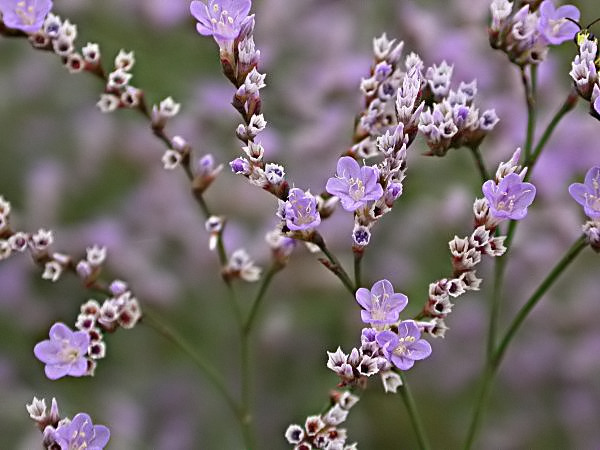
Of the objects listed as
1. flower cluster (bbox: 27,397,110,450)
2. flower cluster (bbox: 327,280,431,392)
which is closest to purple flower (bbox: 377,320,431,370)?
flower cluster (bbox: 327,280,431,392)

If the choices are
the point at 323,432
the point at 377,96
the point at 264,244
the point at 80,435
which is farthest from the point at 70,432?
the point at 264,244

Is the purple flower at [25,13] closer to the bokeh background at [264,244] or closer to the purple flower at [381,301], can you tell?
the purple flower at [381,301]

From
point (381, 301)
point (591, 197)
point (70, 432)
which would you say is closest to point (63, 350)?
point (70, 432)

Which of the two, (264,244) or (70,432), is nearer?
(70,432)

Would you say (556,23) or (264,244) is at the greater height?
(556,23)

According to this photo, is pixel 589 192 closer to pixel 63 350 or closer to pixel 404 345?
pixel 404 345

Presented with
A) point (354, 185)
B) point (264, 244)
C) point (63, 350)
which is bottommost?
point (264, 244)

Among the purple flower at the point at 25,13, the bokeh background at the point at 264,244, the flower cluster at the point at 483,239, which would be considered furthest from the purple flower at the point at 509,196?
the bokeh background at the point at 264,244

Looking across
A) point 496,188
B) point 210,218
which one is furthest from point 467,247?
point 210,218
